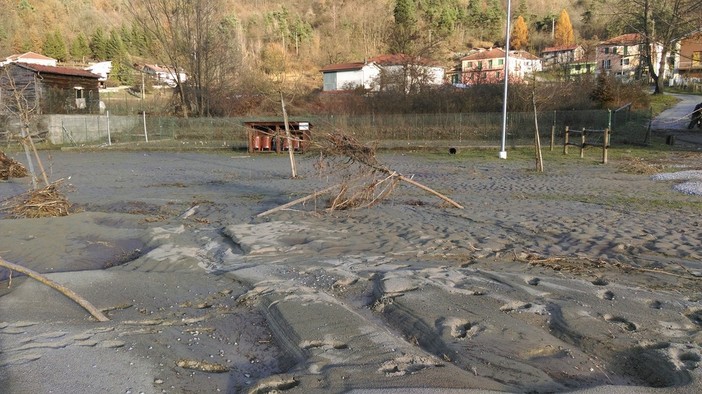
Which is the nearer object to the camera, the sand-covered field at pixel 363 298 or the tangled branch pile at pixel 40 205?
the sand-covered field at pixel 363 298

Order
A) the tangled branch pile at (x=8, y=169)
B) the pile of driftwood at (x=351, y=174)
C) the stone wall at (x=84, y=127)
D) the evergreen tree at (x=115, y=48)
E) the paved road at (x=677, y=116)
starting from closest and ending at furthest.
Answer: the pile of driftwood at (x=351, y=174), the tangled branch pile at (x=8, y=169), the paved road at (x=677, y=116), the stone wall at (x=84, y=127), the evergreen tree at (x=115, y=48)

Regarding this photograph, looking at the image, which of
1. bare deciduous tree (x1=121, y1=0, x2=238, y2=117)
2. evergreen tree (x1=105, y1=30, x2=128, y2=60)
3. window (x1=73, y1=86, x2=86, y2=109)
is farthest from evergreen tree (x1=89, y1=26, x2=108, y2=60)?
window (x1=73, y1=86, x2=86, y2=109)

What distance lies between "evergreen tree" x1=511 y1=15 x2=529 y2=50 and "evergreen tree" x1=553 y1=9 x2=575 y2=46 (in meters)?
5.19

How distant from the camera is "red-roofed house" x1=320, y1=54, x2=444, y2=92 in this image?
176ft

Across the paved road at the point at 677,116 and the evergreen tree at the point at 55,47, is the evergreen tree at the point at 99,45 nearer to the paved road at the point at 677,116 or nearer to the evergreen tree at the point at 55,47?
the evergreen tree at the point at 55,47

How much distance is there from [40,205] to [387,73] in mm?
44989

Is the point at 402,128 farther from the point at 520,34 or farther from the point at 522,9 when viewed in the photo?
the point at 522,9

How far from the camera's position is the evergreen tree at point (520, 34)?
104625 millimetres

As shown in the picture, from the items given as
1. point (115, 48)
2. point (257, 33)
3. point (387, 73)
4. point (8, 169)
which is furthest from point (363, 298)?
point (257, 33)

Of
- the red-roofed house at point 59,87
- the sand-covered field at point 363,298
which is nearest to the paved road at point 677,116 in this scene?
the sand-covered field at point 363,298

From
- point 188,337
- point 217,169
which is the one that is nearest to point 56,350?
point 188,337

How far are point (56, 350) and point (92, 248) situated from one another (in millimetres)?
5597

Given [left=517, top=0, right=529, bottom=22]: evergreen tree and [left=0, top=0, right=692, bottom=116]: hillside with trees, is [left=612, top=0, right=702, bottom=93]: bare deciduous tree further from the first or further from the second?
[left=517, top=0, right=529, bottom=22]: evergreen tree

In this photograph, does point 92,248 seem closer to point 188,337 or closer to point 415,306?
point 188,337
